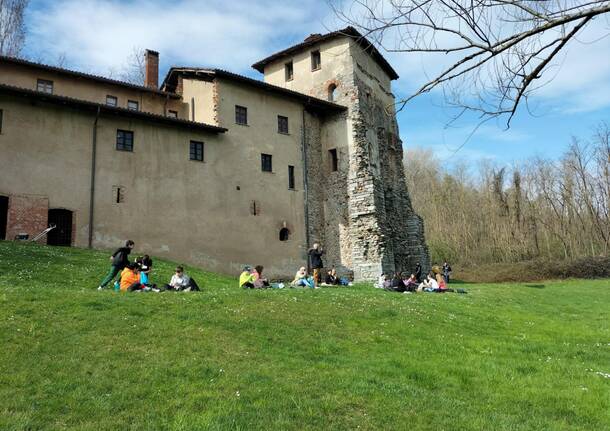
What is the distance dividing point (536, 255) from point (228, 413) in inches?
1804

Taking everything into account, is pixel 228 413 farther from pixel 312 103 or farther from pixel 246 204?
pixel 312 103

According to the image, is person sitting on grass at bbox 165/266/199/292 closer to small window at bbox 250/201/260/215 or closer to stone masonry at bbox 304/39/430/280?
small window at bbox 250/201/260/215

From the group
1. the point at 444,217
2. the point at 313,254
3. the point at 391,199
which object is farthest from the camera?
the point at 444,217

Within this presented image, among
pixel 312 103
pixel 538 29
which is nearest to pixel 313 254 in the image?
pixel 312 103

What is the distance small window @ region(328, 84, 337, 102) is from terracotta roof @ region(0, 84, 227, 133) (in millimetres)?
9331

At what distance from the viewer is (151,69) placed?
111ft

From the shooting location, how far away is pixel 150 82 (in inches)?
1323

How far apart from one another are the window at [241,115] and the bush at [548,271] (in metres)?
22.4

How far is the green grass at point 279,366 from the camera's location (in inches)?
241

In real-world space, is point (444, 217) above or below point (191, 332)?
above

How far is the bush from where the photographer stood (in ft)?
127

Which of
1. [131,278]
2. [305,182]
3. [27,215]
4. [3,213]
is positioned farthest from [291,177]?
[131,278]

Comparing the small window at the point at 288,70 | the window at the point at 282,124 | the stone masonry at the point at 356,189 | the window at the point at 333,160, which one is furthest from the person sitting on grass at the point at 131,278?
the small window at the point at 288,70

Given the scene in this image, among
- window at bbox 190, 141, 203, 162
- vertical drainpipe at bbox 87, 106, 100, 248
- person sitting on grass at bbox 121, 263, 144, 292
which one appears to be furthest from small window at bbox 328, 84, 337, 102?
person sitting on grass at bbox 121, 263, 144, 292
